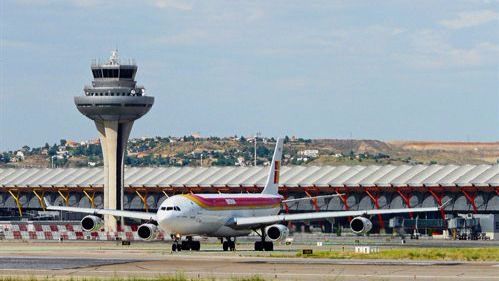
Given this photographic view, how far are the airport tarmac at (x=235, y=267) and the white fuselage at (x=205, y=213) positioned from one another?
8.79 meters

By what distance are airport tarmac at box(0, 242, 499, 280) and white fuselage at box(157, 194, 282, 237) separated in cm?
879

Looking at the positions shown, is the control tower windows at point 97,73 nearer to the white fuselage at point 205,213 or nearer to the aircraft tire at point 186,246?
the white fuselage at point 205,213

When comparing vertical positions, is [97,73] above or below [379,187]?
above

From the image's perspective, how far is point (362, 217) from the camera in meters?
101

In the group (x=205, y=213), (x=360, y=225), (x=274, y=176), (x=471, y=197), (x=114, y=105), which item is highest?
(x=114, y=105)

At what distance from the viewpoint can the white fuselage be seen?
94.4 meters

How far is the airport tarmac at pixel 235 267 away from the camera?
6231 centimetres

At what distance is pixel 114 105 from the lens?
171m

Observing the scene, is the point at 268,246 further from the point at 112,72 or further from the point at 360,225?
the point at 112,72

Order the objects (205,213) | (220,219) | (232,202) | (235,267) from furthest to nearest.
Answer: (232,202) < (220,219) < (205,213) < (235,267)

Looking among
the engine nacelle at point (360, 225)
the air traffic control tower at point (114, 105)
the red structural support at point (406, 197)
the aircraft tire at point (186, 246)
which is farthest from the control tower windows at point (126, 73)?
the aircraft tire at point (186, 246)

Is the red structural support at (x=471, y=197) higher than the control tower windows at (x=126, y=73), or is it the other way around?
the control tower windows at (x=126, y=73)

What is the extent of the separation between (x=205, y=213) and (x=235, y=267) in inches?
1081

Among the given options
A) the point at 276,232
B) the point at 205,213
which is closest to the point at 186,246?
the point at 205,213
